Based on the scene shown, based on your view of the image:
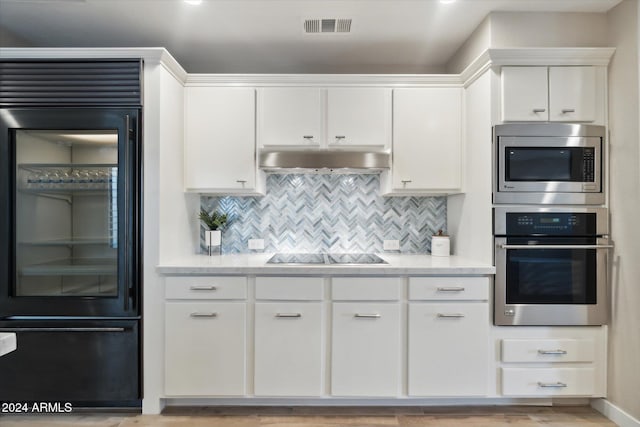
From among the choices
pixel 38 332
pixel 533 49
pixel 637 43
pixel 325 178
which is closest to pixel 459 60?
pixel 533 49

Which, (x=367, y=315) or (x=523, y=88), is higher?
(x=523, y=88)

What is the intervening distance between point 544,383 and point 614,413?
423 millimetres

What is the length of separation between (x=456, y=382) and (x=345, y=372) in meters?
0.69

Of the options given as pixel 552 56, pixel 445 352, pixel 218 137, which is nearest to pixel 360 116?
pixel 218 137

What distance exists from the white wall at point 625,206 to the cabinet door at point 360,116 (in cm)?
139

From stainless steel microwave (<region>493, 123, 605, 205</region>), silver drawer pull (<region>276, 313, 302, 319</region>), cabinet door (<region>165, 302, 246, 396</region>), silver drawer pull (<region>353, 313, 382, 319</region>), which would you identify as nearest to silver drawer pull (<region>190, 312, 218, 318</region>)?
cabinet door (<region>165, 302, 246, 396</region>)

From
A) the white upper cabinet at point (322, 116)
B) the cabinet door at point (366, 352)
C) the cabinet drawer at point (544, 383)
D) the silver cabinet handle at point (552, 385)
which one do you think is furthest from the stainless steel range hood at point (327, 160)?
the silver cabinet handle at point (552, 385)

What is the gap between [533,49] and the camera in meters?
2.30

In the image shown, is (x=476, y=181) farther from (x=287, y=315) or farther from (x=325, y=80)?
(x=287, y=315)

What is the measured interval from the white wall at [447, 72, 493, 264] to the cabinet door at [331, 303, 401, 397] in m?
0.73

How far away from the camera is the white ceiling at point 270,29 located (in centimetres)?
234

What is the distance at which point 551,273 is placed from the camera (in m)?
2.31

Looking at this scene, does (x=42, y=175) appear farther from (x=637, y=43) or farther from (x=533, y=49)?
(x=637, y=43)

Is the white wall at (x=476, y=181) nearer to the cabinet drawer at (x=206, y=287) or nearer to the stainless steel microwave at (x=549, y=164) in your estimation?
the stainless steel microwave at (x=549, y=164)
